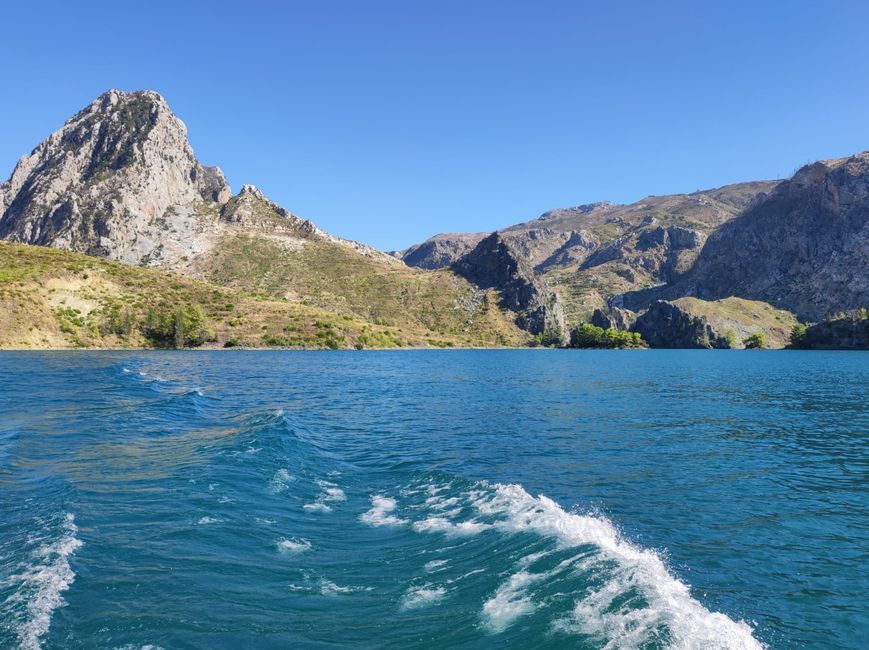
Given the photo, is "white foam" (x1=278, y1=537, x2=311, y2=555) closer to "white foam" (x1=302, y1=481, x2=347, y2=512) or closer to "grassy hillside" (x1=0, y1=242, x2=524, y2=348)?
"white foam" (x1=302, y1=481, x2=347, y2=512)

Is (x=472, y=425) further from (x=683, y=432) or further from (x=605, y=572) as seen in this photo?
(x=605, y=572)

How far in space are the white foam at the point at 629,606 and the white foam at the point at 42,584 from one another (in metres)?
9.14

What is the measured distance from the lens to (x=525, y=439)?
115ft

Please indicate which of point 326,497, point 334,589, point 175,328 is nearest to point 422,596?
point 334,589

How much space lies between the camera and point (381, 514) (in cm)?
2031

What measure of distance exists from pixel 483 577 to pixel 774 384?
78813mm

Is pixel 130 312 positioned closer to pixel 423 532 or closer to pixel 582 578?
pixel 423 532

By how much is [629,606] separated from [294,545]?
9729 mm

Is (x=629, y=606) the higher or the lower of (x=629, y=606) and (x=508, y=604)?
the higher

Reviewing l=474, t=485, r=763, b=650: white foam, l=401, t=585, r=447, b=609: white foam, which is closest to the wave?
l=474, t=485, r=763, b=650: white foam

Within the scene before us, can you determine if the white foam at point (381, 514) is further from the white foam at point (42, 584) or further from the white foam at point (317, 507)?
the white foam at point (42, 584)

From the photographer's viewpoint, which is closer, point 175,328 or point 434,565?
point 434,565

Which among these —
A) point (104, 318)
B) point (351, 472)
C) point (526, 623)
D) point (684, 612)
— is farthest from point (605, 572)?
point (104, 318)

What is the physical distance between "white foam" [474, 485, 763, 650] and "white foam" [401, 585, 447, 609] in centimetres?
133
